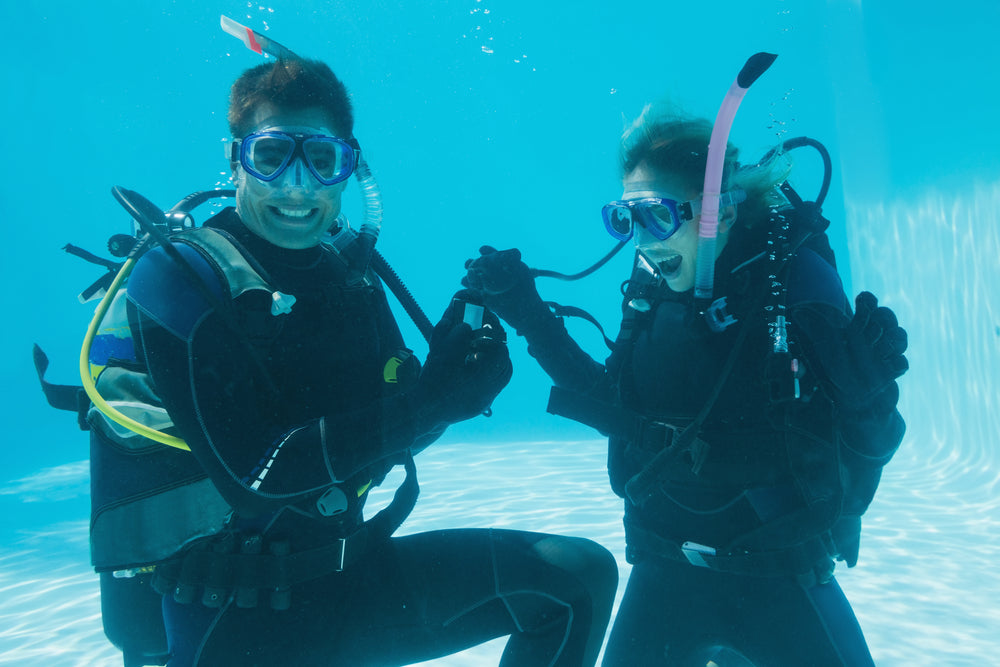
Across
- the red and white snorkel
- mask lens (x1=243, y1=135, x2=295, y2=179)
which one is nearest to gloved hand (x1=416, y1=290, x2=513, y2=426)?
the red and white snorkel

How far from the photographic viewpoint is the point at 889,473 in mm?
8922

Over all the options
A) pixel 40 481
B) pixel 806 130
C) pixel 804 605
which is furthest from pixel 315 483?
pixel 806 130

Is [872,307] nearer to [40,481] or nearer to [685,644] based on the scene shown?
[685,644]

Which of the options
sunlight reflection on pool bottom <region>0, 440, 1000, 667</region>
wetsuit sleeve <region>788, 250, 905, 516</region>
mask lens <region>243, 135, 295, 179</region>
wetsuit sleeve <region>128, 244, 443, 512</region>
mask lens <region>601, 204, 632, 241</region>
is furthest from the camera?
sunlight reflection on pool bottom <region>0, 440, 1000, 667</region>

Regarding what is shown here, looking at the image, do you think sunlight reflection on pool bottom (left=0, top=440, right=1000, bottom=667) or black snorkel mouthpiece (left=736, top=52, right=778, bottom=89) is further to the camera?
sunlight reflection on pool bottom (left=0, top=440, right=1000, bottom=667)

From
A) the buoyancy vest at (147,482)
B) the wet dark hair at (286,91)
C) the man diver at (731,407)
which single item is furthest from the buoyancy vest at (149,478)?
the man diver at (731,407)

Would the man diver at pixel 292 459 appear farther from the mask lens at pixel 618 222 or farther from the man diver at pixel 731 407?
the mask lens at pixel 618 222

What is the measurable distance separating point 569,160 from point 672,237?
66.1m

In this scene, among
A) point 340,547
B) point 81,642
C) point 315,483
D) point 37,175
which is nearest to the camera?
point 315,483

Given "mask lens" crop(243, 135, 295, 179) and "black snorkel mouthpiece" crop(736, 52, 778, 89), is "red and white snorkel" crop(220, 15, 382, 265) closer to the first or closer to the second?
"mask lens" crop(243, 135, 295, 179)

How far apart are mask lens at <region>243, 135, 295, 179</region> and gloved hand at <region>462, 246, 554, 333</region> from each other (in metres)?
0.77

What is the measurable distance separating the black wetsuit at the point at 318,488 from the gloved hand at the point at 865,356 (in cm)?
105

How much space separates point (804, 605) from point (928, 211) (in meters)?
10.4

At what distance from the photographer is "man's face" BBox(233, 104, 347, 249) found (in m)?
2.13
